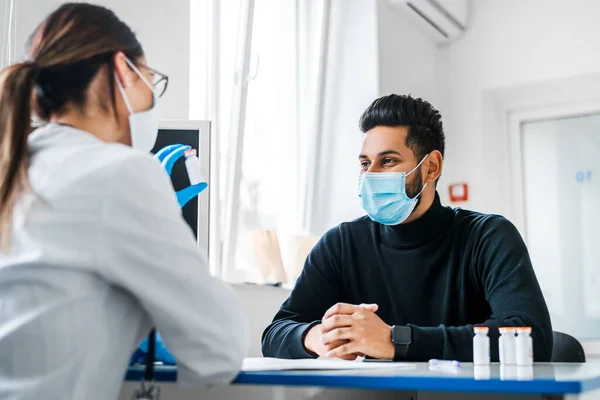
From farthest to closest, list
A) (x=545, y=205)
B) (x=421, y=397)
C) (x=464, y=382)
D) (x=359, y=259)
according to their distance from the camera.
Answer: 1. (x=545, y=205)
2. (x=359, y=259)
3. (x=421, y=397)
4. (x=464, y=382)

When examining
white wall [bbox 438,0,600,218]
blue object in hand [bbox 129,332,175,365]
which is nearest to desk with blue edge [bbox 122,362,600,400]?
blue object in hand [bbox 129,332,175,365]

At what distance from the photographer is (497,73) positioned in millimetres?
4113

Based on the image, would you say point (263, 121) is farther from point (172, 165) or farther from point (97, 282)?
point (97, 282)

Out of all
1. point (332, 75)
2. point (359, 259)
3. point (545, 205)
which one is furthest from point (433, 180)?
point (545, 205)

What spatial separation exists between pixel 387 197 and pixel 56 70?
1.14 m

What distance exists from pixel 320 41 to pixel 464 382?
2.94 meters

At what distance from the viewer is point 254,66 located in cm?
335

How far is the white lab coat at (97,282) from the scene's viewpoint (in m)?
0.98

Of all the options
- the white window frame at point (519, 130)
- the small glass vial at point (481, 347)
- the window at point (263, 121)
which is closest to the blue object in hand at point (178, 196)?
the small glass vial at point (481, 347)

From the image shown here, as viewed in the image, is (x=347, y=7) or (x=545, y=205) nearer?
(x=347, y=7)

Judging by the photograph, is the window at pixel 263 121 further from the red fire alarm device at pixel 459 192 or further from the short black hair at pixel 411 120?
the short black hair at pixel 411 120

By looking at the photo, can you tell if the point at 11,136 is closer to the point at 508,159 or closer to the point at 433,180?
the point at 433,180

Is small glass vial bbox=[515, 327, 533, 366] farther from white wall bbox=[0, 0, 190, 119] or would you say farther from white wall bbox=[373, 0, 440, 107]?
white wall bbox=[373, 0, 440, 107]

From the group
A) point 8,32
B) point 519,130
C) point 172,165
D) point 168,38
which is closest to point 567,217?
point 519,130
